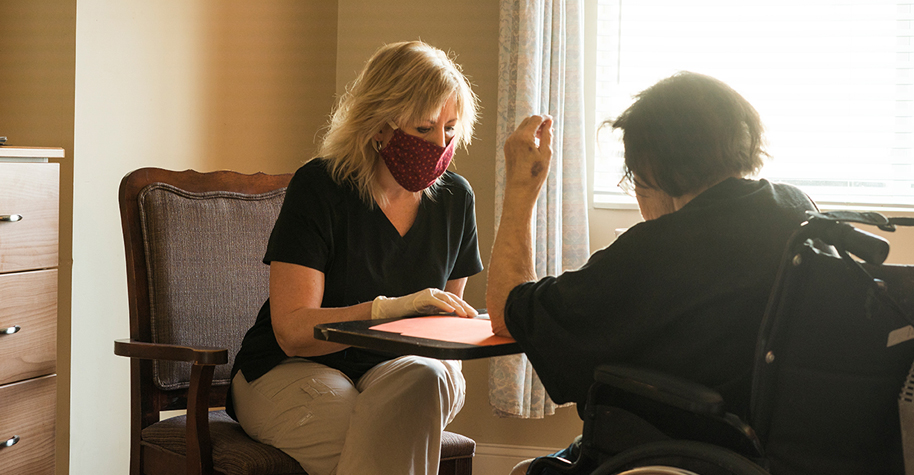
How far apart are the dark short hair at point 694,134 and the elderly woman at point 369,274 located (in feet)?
1.65

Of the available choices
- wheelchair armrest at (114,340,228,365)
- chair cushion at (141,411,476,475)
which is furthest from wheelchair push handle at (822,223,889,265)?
wheelchair armrest at (114,340,228,365)

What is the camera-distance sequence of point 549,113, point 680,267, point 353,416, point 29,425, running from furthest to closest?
point 549,113 < point 29,425 < point 353,416 < point 680,267

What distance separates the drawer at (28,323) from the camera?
1.65m

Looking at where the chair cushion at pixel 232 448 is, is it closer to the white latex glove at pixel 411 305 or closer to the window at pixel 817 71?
the white latex glove at pixel 411 305

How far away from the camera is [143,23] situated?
221 centimetres

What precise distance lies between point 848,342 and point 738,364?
142 mm

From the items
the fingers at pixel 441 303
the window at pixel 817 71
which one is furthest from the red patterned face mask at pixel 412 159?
the window at pixel 817 71

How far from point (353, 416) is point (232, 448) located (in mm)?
276

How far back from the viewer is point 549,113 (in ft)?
8.61

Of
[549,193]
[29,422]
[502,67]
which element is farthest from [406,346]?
[502,67]

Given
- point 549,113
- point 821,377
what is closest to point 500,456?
point 549,113

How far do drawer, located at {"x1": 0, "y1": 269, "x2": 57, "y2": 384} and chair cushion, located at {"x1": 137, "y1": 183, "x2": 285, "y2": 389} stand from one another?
10.9 inches

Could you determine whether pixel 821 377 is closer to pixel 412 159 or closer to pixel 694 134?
pixel 694 134

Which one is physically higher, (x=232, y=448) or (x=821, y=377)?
(x=821, y=377)
